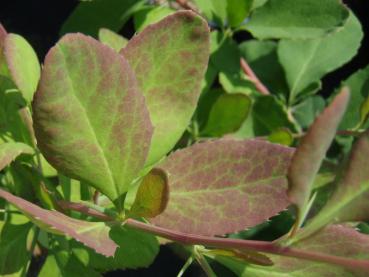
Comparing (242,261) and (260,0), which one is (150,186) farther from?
(260,0)

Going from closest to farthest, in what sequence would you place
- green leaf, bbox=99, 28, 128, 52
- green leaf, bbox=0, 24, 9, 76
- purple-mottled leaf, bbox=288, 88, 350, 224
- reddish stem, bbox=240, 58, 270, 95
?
purple-mottled leaf, bbox=288, 88, 350, 224 → green leaf, bbox=0, 24, 9, 76 → green leaf, bbox=99, 28, 128, 52 → reddish stem, bbox=240, 58, 270, 95

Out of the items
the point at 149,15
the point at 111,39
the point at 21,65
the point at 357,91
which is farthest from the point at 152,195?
the point at 357,91

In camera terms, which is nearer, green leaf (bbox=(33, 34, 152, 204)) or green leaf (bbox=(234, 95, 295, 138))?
green leaf (bbox=(33, 34, 152, 204))

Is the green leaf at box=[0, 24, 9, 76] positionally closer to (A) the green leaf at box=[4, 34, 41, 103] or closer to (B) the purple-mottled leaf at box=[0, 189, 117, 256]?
(A) the green leaf at box=[4, 34, 41, 103]

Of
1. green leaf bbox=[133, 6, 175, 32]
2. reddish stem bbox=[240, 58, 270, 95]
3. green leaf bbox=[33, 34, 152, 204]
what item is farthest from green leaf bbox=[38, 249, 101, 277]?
reddish stem bbox=[240, 58, 270, 95]

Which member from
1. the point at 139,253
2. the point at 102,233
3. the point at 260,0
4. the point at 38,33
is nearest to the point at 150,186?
the point at 102,233

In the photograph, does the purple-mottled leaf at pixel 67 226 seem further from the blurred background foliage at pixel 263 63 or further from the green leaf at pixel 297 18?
the green leaf at pixel 297 18
